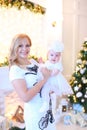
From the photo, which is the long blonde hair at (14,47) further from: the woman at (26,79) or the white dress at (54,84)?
the white dress at (54,84)

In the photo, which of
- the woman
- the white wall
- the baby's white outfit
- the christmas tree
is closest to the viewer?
the woman

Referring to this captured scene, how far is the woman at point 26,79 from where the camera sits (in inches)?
69.9

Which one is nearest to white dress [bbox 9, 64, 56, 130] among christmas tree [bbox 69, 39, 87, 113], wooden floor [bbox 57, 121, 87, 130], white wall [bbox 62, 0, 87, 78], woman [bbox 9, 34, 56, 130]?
woman [bbox 9, 34, 56, 130]

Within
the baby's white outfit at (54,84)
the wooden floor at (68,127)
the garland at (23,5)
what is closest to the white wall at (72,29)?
the garland at (23,5)

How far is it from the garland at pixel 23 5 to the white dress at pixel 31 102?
254 centimetres

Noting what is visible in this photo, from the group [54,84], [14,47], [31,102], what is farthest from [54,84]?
[14,47]

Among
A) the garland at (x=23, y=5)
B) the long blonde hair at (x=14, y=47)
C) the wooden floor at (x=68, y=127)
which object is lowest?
the wooden floor at (x=68, y=127)

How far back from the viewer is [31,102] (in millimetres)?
1880

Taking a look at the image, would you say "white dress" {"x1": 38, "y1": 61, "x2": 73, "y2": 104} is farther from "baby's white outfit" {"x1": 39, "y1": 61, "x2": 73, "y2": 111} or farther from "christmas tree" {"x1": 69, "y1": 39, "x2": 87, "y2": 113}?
"christmas tree" {"x1": 69, "y1": 39, "x2": 87, "y2": 113}

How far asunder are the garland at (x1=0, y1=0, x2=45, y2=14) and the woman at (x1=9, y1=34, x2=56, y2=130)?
8.18ft

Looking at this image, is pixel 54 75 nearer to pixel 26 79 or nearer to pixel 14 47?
pixel 26 79

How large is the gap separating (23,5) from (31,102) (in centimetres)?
289

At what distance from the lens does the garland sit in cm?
422

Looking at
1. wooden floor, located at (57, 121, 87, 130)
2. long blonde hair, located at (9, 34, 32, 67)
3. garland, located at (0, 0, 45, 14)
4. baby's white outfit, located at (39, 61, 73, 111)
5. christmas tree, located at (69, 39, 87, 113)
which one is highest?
garland, located at (0, 0, 45, 14)
